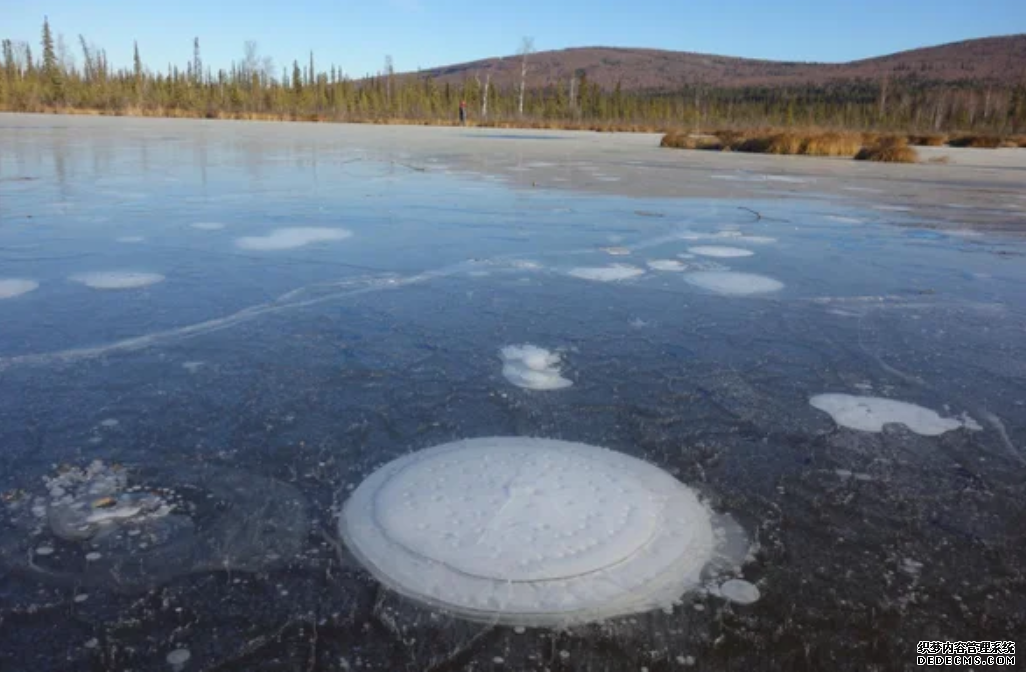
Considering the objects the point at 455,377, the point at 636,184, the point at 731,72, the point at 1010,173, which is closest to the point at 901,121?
the point at 1010,173

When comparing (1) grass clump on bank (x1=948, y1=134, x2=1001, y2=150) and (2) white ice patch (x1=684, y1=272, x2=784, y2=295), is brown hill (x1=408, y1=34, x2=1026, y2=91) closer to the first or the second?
(1) grass clump on bank (x1=948, y1=134, x2=1001, y2=150)

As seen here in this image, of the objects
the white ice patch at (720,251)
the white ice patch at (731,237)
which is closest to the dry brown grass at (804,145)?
the white ice patch at (731,237)

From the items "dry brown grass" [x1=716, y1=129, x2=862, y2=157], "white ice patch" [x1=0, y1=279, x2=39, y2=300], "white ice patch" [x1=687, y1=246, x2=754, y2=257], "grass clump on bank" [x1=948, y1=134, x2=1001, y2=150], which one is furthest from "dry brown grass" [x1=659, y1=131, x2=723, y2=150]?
"white ice patch" [x1=0, y1=279, x2=39, y2=300]

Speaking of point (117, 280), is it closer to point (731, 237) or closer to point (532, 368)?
point (532, 368)

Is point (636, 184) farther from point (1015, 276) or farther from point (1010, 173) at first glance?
point (1010, 173)

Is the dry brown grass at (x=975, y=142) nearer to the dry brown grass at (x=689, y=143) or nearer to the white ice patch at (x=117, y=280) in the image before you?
the dry brown grass at (x=689, y=143)

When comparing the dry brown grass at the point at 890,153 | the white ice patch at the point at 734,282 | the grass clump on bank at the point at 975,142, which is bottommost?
the white ice patch at the point at 734,282
